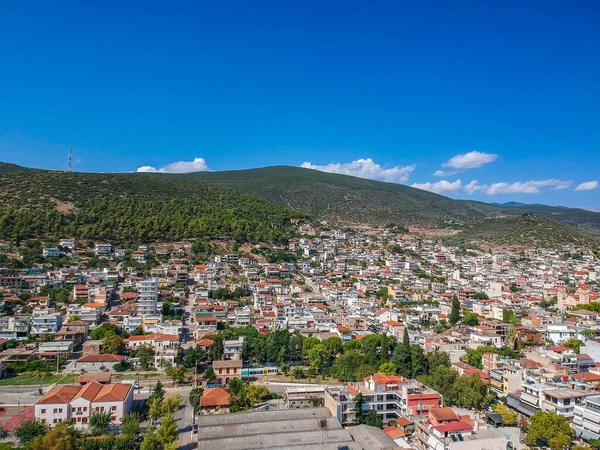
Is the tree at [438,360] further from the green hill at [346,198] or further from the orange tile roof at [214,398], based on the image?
the green hill at [346,198]

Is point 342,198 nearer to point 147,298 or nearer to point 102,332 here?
point 147,298

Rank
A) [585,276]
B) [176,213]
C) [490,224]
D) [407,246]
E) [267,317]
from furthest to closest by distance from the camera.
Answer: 1. [490,224]
2. [407,246]
3. [176,213]
4. [585,276]
5. [267,317]

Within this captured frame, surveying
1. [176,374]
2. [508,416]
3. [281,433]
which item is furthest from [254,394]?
[508,416]

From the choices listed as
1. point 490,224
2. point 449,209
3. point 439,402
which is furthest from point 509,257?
point 449,209

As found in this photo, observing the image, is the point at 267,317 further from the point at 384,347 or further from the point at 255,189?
the point at 255,189

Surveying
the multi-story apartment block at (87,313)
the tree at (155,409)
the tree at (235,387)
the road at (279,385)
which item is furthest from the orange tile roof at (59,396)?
the multi-story apartment block at (87,313)

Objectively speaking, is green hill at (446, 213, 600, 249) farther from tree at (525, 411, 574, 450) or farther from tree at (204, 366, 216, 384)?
tree at (204, 366, 216, 384)
